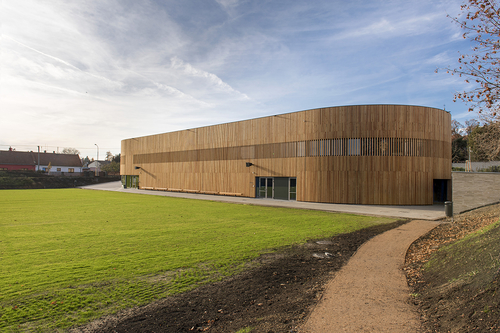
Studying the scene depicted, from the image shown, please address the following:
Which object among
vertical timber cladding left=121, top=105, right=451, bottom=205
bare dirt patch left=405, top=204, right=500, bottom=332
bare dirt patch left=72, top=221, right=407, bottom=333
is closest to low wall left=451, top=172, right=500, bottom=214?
vertical timber cladding left=121, top=105, right=451, bottom=205

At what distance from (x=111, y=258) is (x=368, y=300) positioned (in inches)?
246

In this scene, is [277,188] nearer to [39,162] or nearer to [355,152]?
[355,152]

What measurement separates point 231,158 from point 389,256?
24.7m

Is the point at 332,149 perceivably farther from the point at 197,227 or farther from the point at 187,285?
the point at 187,285

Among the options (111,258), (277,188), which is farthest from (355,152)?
(111,258)

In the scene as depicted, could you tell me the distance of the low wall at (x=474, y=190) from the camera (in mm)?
20141

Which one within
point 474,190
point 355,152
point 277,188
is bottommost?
point 277,188

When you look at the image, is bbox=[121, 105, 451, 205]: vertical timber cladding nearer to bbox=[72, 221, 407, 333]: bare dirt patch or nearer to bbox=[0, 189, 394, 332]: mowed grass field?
bbox=[0, 189, 394, 332]: mowed grass field

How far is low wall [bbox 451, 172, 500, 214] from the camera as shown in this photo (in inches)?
793

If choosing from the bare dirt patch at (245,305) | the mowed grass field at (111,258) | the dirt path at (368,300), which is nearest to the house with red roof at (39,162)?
the mowed grass field at (111,258)

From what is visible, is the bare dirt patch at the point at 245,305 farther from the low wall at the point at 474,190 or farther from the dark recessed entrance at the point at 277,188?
the dark recessed entrance at the point at 277,188

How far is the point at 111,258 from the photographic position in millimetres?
7707

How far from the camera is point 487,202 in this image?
2020 cm

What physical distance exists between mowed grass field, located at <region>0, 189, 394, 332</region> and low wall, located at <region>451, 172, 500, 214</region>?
10908mm
